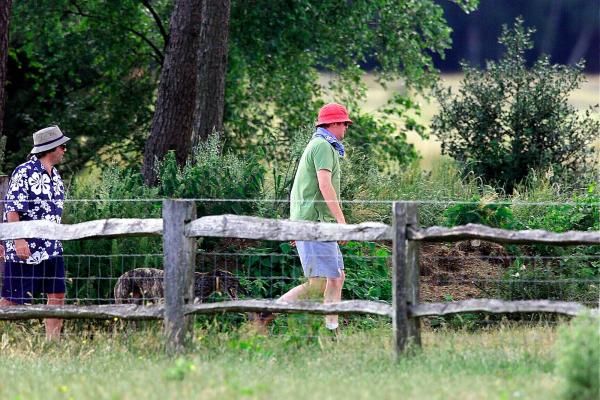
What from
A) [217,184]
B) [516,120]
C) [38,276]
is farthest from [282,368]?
[516,120]

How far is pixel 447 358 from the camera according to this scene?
7.99m

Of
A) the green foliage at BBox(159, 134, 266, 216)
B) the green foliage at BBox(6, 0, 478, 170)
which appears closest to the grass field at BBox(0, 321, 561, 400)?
the green foliage at BBox(159, 134, 266, 216)

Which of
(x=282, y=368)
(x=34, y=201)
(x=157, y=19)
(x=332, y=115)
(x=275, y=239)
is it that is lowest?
(x=282, y=368)

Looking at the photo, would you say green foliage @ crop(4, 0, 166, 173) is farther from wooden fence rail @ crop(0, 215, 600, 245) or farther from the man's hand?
wooden fence rail @ crop(0, 215, 600, 245)

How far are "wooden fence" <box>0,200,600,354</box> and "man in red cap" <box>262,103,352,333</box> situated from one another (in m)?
0.79

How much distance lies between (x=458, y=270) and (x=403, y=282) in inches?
→ 164

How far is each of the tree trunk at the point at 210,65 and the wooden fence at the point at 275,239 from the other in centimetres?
695

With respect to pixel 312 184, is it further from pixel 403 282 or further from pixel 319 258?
pixel 403 282

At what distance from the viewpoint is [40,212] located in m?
9.60

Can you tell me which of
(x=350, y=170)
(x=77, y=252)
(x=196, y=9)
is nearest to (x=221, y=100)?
(x=196, y=9)

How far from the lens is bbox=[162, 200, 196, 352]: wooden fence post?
869 cm

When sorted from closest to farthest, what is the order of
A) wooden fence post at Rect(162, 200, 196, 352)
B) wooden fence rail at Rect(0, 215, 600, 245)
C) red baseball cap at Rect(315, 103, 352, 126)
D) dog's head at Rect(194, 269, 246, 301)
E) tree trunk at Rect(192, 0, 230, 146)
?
wooden fence rail at Rect(0, 215, 600, 245) → wooden fence post at Rect(162, 200, 196, 352) → red baseball cap at Rect(315, 103, 352, 126) → dog's head at Rect(194, 269, 246, 301) → tree trunk at Rect(192, 0, 230, 146)

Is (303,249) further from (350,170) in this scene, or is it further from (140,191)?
(350,170)

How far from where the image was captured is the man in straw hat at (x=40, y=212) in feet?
31.3
